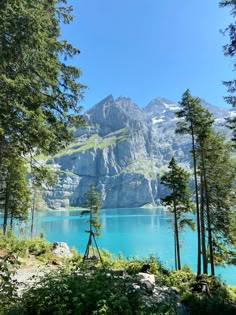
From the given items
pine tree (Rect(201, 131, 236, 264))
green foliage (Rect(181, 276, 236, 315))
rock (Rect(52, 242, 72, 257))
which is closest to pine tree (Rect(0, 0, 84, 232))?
green foliage (Rect(181, 276, 236, 315))

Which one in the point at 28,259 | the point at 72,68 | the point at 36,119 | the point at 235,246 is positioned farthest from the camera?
the point at 235,246

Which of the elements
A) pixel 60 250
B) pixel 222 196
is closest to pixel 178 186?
pixel 222 196

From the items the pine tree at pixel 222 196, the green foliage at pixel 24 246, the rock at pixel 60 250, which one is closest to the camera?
the green foliage at pixel 24 246

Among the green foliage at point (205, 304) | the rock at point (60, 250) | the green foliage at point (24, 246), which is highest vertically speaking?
the green foliage at point (24, 246)

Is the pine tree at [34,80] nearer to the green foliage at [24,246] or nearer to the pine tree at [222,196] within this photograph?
the green foliage at [24,246]

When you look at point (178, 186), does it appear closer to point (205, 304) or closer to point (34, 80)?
point (205, 304)

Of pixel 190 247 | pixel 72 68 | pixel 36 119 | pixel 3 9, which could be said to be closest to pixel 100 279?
pixel 36 119

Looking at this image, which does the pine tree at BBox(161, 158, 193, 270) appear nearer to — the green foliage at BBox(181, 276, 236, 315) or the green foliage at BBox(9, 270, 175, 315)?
the green foliage at BBox(181, 276, 236, 315)

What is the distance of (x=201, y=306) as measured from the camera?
9227 millimetres

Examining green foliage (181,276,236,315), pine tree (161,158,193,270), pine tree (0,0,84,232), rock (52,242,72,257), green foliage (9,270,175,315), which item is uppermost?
pine tree (0,0,84,232)

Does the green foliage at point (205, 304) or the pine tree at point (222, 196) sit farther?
the pine tree at point (222, 196)

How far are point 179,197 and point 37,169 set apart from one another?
14.2 meters

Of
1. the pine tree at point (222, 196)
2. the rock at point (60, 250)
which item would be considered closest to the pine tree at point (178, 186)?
the pine tree at point (222, 196)

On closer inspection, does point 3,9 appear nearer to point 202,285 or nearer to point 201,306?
point 201,306
